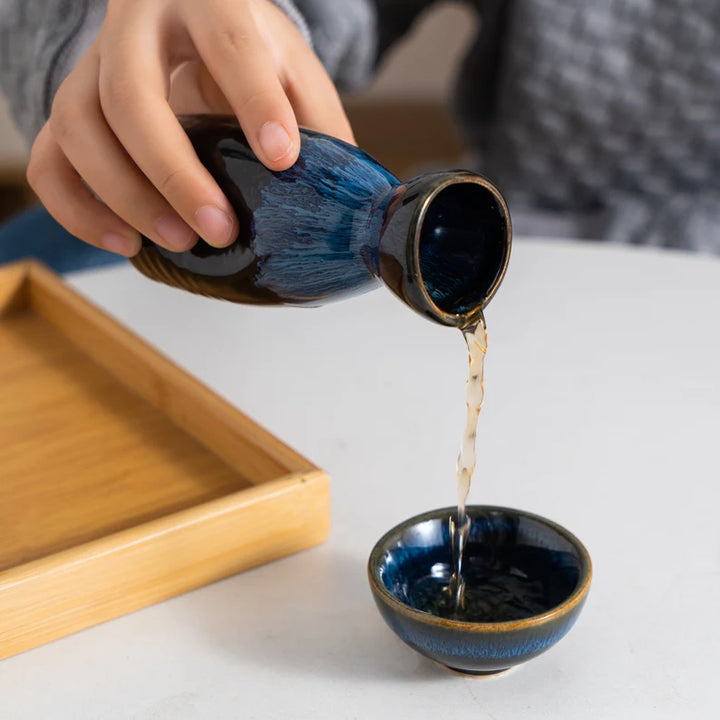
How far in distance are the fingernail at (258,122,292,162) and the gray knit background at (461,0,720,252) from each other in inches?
28.1

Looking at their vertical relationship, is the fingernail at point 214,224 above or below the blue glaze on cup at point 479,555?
above

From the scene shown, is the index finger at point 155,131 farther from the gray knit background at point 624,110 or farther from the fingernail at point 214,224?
the gray knit background at point 624,110

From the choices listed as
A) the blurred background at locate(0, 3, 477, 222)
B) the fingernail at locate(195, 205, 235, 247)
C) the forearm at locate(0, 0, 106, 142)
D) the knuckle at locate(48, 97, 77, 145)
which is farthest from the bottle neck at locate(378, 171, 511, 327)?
the blurred background at locate(0, 3, 477, 222)

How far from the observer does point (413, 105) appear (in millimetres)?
2818

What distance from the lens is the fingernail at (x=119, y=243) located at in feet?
2.00

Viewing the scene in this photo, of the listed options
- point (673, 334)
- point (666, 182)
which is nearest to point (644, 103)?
point (666, 182)

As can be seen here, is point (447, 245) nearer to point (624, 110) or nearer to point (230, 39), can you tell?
point (230, 39)

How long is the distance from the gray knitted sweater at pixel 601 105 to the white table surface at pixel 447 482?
0.74 feet

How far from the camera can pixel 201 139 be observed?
568mm

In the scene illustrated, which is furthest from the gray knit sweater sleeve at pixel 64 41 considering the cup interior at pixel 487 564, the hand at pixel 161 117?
the cup interior at pixel 487 564

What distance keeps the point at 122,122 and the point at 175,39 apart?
0.09 meters

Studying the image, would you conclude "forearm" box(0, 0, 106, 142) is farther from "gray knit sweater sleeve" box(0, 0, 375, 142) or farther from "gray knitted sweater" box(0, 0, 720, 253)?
"gray knitted sweater" box(0, 0, 720, 253)

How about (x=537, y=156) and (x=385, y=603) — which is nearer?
(x=385, y=603)

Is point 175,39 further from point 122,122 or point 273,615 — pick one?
point 273,615
